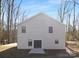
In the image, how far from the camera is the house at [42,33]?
41438mm

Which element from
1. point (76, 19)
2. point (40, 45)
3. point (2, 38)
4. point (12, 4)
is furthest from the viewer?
point (76, 19)

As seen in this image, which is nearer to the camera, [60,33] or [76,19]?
[60,33]

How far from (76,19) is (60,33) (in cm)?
2339

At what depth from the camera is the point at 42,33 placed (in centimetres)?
4191

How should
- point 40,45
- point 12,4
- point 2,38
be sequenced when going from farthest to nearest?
point 12,4 → point 2,38 → point 40,45

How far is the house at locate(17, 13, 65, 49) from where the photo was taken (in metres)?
41.4

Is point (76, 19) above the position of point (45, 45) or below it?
above

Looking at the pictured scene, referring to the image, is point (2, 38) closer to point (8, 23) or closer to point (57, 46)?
point (8, 23)

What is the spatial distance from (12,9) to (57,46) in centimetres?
2260

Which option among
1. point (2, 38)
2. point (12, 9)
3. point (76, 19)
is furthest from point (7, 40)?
point (76, 19)

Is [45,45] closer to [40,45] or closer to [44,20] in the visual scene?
[40,45]

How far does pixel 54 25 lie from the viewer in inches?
1641

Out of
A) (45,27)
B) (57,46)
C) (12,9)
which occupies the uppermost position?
(12,9)

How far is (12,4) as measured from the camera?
193ft
